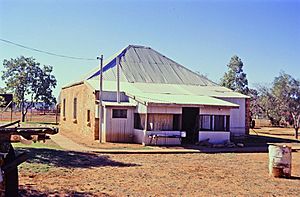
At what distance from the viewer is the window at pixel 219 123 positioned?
24.4m

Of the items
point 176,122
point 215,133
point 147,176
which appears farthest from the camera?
point 215,133

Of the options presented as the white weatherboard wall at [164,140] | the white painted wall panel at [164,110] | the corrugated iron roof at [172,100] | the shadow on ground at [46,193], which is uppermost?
the corrugated iron roof at [172,100]

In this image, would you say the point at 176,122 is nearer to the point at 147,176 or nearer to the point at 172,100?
the point at 172,100

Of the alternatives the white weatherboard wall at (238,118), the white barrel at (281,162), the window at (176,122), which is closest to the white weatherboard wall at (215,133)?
the window at (176,122)

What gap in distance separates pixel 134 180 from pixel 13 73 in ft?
127

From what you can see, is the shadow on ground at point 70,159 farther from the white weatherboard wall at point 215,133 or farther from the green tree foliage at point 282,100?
the green tree foliage at point 282,100

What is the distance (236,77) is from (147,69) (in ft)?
85.9

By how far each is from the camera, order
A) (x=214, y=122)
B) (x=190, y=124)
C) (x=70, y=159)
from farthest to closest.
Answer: (x=190, y=124) < (x=214, y=122) < (x=70, y=159)

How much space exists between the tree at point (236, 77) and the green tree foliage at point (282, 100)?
11.1 feet

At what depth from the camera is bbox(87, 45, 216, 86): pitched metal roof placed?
30.0 m

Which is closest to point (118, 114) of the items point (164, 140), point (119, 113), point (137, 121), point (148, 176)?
point (119, 113)

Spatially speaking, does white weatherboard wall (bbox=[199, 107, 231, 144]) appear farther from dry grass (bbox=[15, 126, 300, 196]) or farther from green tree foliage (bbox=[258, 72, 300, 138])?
green tree foliage (bbox=[258, 72, 300, 138])

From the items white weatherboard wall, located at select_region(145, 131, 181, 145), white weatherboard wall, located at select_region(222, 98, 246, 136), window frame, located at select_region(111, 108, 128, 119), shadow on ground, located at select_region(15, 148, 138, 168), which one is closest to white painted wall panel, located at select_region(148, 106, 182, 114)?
white weatherboard wall, located at select_region(145, 131, 181, 145)

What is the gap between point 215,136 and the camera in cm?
2414
